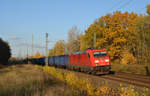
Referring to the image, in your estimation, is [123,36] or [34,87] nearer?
[34,87]

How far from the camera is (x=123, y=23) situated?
42.3m

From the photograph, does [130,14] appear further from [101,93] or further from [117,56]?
[101,93]

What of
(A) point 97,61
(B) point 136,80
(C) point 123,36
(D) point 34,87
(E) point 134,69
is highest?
(C) point 123,36

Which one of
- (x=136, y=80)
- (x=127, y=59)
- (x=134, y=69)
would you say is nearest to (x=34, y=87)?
(x=136, y=80)

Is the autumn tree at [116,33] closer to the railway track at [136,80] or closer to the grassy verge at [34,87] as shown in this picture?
the railway track at [136,80]

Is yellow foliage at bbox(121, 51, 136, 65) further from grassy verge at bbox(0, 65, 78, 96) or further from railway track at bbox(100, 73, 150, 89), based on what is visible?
grassy verge at bbox(0, 65, 78, 96)

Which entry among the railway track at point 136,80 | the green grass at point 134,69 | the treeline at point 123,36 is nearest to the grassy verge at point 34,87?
the railway track at point 136,80

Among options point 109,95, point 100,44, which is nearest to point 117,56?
point 100,44

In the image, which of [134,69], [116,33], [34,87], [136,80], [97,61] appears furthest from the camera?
[116,33]

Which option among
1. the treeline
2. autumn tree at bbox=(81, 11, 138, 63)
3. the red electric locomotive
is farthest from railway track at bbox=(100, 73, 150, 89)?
autumn tree at bbox=(81, 11, 138, 63)

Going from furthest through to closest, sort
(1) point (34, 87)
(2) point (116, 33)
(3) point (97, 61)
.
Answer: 1. (2) point (116, 33)
2. (3) point (97, 61)
3. (1) point (34, 87)

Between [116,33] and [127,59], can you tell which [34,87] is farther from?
[116,33]

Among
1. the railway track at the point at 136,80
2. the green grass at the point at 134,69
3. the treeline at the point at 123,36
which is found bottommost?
the railway track at the point at 136,80

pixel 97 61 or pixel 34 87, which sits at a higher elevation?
pixel 97 61
